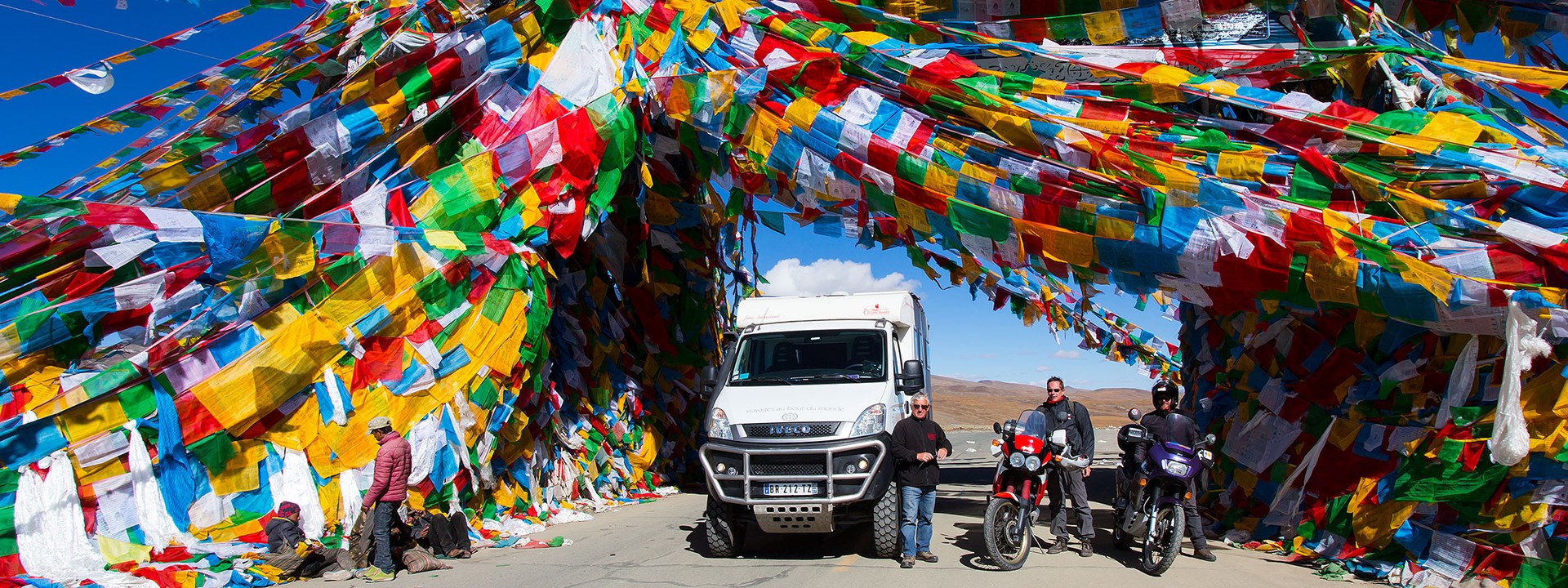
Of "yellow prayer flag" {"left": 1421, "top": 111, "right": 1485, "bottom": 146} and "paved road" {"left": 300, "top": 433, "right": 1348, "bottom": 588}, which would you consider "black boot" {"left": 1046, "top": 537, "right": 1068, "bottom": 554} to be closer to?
"paved road" {"left": 300, "top": 433, "right": 1348, "bottom": 588}

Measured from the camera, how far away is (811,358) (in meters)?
9.84

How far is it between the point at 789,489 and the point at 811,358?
2.01 m

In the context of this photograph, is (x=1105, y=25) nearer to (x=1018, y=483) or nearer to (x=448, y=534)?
(x=1018, y=483)

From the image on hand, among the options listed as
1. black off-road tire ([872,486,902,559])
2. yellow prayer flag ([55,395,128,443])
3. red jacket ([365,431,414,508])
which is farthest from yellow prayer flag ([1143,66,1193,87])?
yellow prayer flag ([55,395,128,443])

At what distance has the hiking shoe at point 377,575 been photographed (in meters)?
7.55

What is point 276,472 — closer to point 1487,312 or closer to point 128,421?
point 128,421

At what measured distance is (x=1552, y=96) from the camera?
28.0ft

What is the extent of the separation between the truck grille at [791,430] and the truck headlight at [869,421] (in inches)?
7.0

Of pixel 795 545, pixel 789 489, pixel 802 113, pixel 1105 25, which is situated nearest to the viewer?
pixel 789 489

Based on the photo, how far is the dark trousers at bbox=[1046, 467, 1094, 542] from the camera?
28.2 ft

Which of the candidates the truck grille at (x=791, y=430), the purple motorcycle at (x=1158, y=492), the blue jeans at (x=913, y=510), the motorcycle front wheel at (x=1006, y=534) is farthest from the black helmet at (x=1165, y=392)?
the truck grille at (x=791, y=430)

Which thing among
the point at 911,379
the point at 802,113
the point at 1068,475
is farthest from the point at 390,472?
the point at 1068,475

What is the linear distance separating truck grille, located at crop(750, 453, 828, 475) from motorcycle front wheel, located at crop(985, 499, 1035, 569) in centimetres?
146

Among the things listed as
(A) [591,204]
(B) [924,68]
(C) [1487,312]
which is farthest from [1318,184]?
(A) [591,204]
